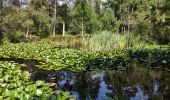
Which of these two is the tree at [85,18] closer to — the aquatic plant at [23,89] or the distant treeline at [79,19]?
the distant treeline at [79,19]

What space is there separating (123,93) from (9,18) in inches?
869

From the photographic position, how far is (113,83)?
25.2 feet

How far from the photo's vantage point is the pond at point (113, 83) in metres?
6.22

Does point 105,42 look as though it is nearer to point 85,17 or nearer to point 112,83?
point 112,83

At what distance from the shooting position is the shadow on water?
6.23 meters

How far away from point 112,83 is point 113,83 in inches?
2.0

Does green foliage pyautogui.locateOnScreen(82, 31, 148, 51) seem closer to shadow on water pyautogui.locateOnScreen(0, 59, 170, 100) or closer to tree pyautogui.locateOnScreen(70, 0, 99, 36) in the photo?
shadow on water pyautogui.locateOnScreen(0, 59, 170, 100)

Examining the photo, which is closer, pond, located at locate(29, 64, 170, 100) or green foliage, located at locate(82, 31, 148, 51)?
pond, located at locate(29, 64, 170, 100)

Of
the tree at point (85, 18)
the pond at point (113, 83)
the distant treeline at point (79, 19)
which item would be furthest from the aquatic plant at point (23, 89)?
the tree at point (85, 18)

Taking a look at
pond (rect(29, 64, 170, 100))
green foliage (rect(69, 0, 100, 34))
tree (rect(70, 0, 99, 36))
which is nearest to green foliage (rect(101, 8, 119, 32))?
green foliage (rect(69, 0, 100, 34))

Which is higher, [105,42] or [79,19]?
[79,19]

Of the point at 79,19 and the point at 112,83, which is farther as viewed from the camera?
the point at 79,19

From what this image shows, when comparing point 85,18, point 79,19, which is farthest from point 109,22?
point 79,19

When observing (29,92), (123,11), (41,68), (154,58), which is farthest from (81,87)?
(123,11)
